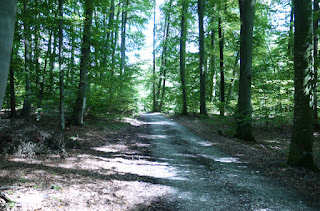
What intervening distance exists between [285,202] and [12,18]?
17.4ft

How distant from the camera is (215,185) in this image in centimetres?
444

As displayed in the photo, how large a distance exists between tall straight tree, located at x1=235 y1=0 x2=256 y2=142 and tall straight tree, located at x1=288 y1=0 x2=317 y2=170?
392 cm

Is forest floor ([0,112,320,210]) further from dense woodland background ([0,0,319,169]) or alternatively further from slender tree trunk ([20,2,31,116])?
slender tree trunk ([20,2,31,116])

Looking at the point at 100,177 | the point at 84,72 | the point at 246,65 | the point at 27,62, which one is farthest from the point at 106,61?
the point at 100,177

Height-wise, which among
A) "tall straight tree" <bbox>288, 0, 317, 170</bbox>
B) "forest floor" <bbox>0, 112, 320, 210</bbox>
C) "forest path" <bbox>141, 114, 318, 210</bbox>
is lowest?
"forest path" <bbox>141, 114, 318, 210</bbox>

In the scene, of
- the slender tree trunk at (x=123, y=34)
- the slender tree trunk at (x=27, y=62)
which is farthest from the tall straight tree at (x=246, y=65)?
the slender tree trunk at (x=123, y=34)

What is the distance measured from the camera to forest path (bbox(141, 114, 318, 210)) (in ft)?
A: 11.6

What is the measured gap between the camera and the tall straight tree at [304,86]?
513 cm

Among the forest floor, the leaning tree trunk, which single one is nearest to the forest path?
the forest floor

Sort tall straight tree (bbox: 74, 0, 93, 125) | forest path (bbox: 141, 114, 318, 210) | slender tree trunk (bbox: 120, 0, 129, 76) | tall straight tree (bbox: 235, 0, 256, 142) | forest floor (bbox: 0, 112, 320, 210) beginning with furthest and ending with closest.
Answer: slender tree trunk (bbox: 120, 0, 129, 76) < tall straight tree (bbox: 74, 0, 93, 125) < tall straight tree (bbox: 235, 0, 256, 142) < forest path (bbox: 141, 114, 318, 210) < forest floor (bbox: 0, 112, 320, 210)

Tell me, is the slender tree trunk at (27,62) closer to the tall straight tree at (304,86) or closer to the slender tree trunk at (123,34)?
the slender tree trunk at (123,34)

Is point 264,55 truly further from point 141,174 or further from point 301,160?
point 141,174

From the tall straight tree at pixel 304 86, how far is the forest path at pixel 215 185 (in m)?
1.36

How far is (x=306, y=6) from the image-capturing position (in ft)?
16.8
